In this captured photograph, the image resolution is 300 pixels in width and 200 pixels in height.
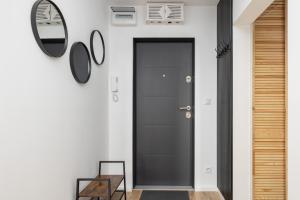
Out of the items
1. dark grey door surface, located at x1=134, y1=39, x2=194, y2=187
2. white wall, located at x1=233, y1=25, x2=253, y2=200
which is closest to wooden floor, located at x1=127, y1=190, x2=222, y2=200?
dark grey door surface, located at x1=134, y1=39, x2=194, y2=187

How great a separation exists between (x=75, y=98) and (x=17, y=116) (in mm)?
969

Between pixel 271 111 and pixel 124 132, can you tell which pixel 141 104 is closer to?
pixel 124 132

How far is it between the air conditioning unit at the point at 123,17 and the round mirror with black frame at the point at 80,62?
1.12 meters

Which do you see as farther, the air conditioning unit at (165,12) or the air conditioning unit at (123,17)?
the air conditioning unit at (123,17)

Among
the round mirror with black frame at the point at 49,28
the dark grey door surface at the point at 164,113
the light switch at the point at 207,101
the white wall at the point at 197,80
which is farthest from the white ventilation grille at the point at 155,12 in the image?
the round mirror with black frame at the point at 49,28

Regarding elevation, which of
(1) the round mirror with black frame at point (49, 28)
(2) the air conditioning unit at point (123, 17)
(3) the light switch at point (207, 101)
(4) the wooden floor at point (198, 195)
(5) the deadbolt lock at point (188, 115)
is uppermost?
(2) the air conditioning unit at point (123, 17)

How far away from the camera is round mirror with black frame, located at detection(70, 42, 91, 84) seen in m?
2.53

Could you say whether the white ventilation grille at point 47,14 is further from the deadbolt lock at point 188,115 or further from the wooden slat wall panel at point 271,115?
the deadbolt lock at point 188,115

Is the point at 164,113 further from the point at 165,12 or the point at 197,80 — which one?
the point at 165,12

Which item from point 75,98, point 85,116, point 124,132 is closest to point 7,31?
point 75,98

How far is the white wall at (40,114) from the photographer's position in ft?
5.03

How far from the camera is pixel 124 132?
3.91 metres

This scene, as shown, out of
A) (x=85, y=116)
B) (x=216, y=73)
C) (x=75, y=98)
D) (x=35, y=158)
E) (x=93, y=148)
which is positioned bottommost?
(x=93, y=148)
